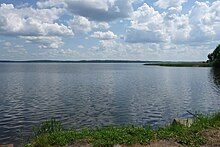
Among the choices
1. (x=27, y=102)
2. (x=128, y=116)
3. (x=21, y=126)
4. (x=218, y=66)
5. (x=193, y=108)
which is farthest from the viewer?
(x=218, y=66)

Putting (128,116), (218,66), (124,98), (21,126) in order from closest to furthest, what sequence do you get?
1. (21,126)
2. (128,116)
3. (124,98)
4. (218,66)

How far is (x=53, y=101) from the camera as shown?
34656 mm

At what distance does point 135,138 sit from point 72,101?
24344mm

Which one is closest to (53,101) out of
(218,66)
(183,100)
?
(183,100)

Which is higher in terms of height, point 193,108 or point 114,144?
point 114,144

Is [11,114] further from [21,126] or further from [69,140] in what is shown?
[69,140]

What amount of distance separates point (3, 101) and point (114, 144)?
2797 cm

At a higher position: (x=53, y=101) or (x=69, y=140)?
(x=69, y=140)

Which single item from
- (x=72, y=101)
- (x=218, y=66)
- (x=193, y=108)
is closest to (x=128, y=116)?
(x=193, y=108)

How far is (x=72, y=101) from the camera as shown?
34562 millimetres

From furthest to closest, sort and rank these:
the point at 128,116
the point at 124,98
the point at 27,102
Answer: the point at 124,98
the point at 27,102
the point at 128,116

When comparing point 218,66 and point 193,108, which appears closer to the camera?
point 193,108

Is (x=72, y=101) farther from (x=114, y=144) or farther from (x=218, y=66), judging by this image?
(x=218, y=66)

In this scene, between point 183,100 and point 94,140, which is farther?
point 183,100
